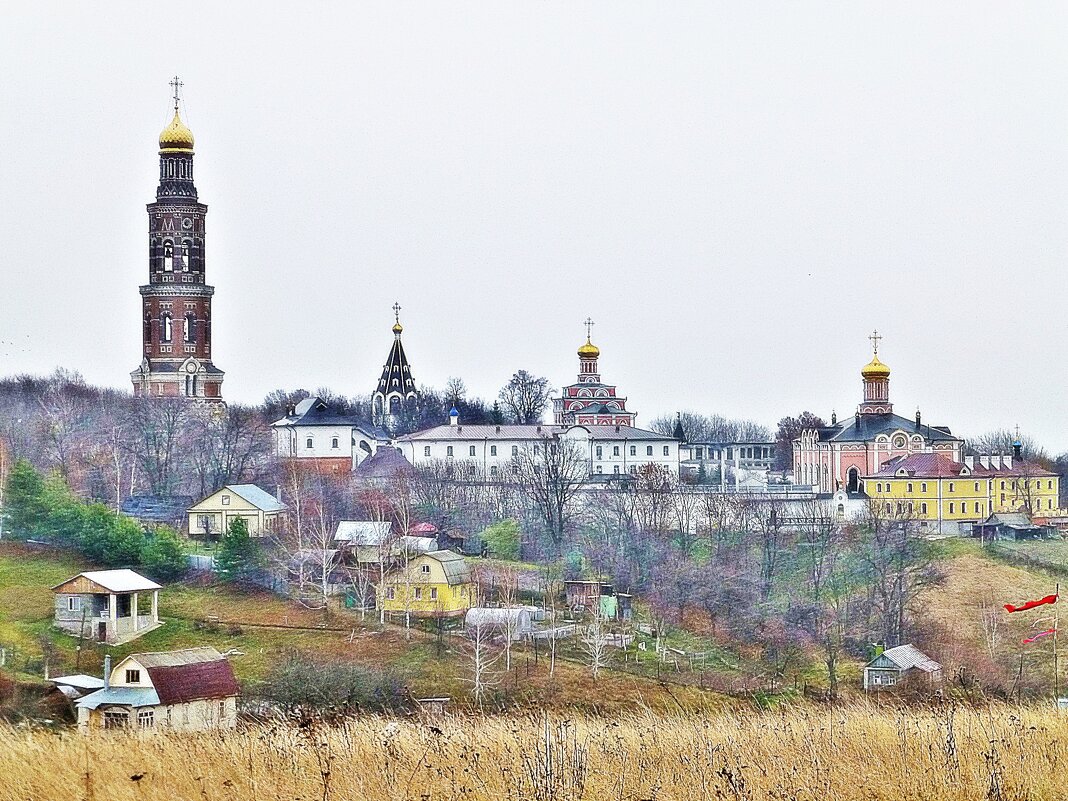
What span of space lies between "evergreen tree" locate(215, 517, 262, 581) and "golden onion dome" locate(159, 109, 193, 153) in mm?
20324

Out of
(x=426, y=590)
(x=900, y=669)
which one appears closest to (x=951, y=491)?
(x=426, y=590)

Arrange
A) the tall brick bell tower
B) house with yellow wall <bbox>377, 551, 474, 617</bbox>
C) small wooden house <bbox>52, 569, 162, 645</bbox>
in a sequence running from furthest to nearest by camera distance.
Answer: the tall brick bell tower, house with yellow wall <bbox>377, 551, 474, 617</bbox>, small wooden house <bbox>52, 569, 162, 645</bbox>

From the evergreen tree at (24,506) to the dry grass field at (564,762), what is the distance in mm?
18139

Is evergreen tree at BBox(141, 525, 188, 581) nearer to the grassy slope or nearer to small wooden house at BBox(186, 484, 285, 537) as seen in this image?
the grassy slope

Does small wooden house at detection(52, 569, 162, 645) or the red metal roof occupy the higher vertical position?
small wooden house at detection(52, 569, 162, 645)

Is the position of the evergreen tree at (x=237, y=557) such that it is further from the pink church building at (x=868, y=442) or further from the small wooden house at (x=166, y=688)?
the pink church building at (x=868, y=442)

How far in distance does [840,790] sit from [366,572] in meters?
17.5

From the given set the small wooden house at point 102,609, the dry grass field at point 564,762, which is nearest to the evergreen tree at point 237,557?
the small wooden house at point 102,609

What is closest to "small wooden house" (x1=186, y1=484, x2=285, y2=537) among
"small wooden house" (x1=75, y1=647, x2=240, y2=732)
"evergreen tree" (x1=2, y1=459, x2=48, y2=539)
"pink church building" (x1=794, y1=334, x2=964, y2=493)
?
"evergreen tree" (x1=2, y1=459, x2=48, y2=539)

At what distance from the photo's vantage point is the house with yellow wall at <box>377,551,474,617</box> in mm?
21391

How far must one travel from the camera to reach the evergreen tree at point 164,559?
73.3 feet

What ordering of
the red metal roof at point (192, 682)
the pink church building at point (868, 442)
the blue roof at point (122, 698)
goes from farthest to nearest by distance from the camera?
the pink church building at point (868, 442)
the red metal roof at point (192, 682)
the blue roof at point (122, 698)

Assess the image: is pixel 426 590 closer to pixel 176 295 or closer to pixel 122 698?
pixel 122 698

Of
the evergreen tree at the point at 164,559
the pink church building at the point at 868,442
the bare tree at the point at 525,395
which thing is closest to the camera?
the evergreen tree at the point at 164,559
